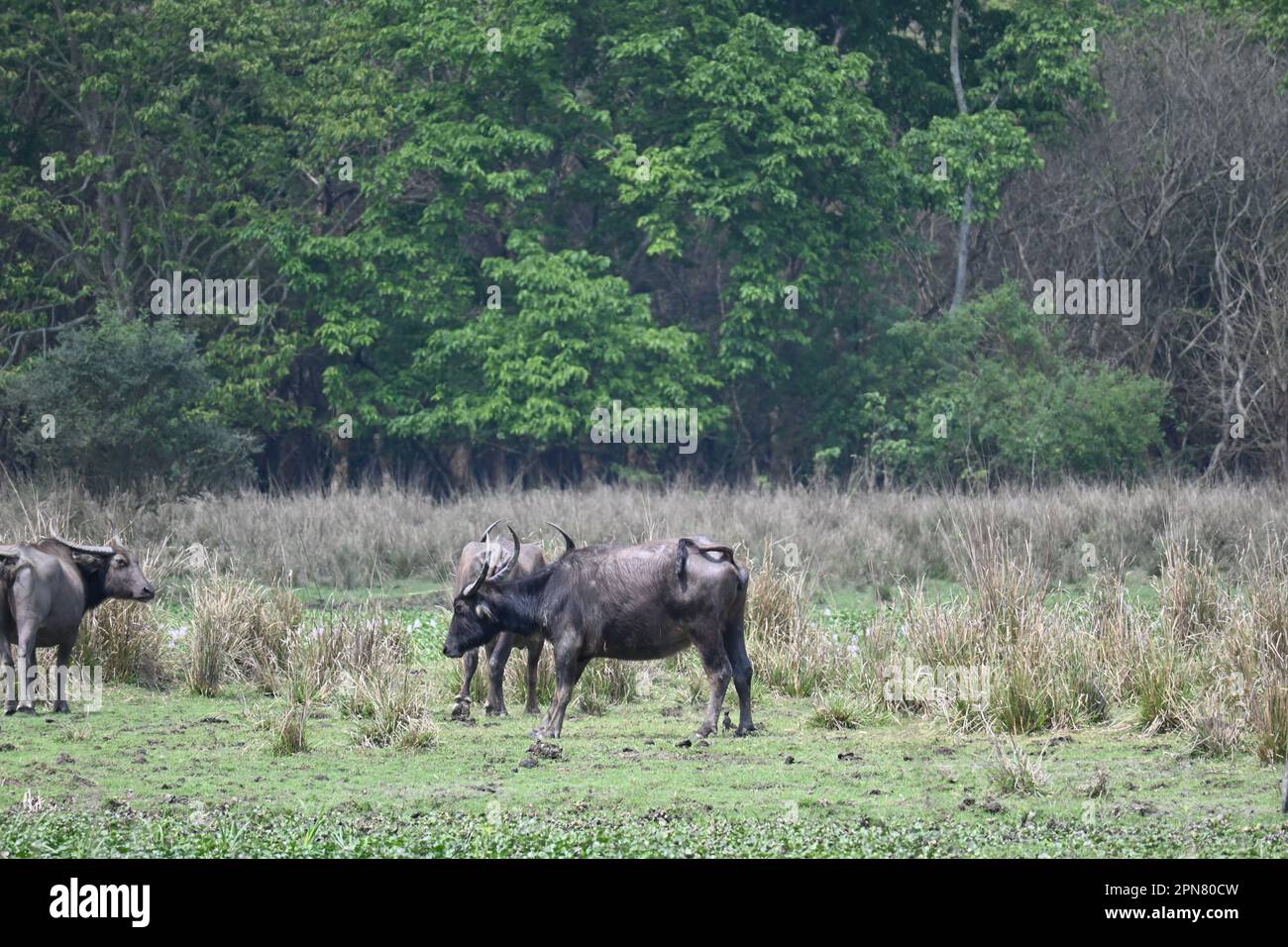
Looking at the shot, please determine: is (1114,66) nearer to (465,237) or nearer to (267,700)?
(465,237)

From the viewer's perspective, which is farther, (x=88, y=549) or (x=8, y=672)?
(x=88, y=549)

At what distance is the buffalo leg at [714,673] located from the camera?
464 inches

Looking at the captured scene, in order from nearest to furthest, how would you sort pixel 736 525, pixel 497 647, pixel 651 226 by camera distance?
pixel 497 647, pixel 736 525, pixel 651 226

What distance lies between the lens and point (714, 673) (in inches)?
466

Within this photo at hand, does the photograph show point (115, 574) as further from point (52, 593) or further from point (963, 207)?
point (963, 207)

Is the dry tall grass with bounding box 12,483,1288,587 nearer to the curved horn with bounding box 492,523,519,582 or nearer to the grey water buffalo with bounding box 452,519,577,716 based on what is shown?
the grey water buffalo with bounding box 452,519,577,716

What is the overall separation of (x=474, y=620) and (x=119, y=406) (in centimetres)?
1573

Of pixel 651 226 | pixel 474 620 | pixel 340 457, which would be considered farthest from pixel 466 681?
pixel 340 457

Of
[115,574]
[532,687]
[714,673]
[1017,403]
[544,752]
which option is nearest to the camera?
[544,752]

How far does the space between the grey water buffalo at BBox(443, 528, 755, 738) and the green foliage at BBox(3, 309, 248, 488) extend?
46.6 ft

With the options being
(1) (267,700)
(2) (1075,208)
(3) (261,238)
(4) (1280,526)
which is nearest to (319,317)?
(3) (261,238)

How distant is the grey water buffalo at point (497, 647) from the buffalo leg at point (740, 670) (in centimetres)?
124

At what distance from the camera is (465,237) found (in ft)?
125

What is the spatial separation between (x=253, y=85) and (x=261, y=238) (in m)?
2.80
